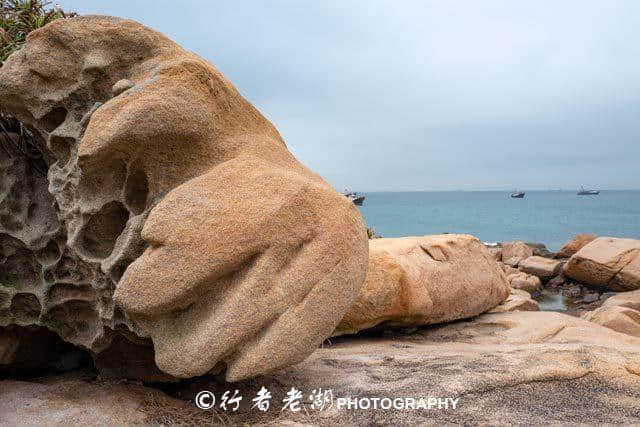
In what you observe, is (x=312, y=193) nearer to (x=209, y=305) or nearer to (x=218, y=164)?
(x=218, y=164)

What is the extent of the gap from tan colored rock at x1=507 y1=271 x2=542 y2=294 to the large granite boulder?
40.5 feet

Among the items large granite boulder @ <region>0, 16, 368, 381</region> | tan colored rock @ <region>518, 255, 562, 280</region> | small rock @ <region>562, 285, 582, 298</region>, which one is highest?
large granite boulder @ <region>0, 16, 368, 381</region>

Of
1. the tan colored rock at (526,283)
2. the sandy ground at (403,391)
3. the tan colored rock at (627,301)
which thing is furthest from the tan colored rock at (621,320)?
the tan colored rock at (526,283)

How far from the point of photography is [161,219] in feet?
9.21

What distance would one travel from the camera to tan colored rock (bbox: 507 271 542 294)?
14.4 meters

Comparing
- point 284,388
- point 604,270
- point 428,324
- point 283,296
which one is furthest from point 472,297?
point 604,270

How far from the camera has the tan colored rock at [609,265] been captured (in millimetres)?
12602

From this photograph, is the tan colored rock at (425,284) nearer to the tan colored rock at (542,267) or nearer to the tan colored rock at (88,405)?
the tan colored rock at (88,405)

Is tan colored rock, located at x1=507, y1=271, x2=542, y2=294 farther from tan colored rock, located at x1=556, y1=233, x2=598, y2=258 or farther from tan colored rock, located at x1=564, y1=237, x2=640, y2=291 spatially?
tan colored rock, located at x1=556, y1=233, x2=598, y2=258

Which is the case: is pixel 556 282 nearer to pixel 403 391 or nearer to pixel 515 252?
pixel 515 252

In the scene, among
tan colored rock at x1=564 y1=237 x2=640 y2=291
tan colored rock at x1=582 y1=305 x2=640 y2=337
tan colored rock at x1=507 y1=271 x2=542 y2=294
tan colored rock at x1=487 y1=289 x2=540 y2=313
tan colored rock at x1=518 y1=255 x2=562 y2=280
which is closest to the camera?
tan colored rock at x1=582 y1=305 x2=640 y2=337

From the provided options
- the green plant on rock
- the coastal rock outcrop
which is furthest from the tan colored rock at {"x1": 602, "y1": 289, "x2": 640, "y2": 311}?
the green plant on rock

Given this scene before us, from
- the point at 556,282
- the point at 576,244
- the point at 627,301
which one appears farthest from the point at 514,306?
the point at 576,244

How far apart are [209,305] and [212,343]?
0.21 metres
